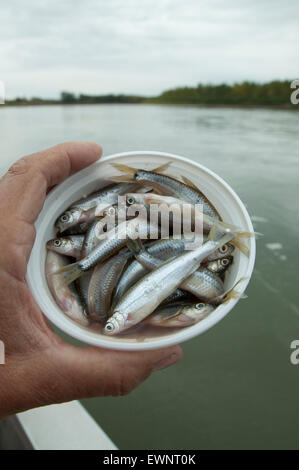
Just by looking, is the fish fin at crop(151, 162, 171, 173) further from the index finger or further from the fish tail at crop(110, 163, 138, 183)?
the index finger

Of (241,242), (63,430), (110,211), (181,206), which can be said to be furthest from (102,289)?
(63,430)

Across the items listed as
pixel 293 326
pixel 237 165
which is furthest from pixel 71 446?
pixel 237 165

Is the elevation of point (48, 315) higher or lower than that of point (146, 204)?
lower

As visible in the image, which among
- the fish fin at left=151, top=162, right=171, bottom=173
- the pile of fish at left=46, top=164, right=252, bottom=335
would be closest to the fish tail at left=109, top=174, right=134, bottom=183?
the pile of fish at left=46, top=164, right=252, bottom=335

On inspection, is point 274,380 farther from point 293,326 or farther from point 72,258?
point 72,258

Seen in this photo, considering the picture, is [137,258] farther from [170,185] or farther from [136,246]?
[170,185]

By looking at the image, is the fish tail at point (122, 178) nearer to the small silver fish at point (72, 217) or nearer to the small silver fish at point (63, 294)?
the small silver fish at point (72, 217)
